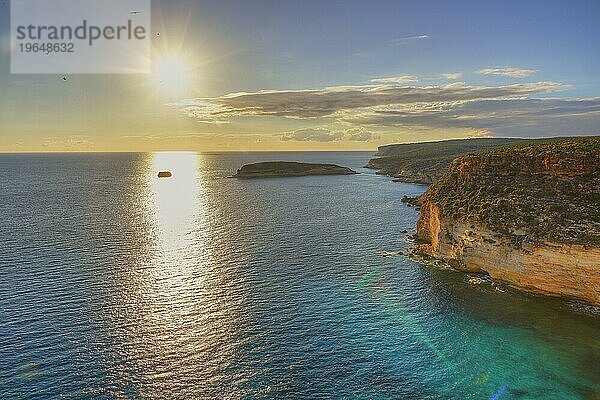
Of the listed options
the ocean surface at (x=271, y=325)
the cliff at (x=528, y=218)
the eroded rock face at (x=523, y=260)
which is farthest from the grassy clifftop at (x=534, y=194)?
the ocean surface at (x=271, y=325)

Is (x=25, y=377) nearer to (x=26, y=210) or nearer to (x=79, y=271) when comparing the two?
(x=79, y=271)

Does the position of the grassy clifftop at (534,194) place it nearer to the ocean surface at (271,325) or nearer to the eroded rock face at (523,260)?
the eroded rock face at (523,260)

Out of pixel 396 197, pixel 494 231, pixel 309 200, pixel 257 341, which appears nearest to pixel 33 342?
pixel 257 341

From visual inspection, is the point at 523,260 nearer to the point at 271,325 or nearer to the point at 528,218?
the point at 528,218

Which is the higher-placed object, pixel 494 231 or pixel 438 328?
pixel 494 231

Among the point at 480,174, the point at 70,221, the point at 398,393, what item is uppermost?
the point at 480,174

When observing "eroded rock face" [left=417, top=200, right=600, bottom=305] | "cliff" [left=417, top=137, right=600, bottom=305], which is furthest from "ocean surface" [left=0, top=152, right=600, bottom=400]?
"cliff" [left=417, top=137, right=600, bottom=305]

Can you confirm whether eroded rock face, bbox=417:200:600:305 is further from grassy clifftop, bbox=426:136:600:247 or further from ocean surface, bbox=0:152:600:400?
ocean surface, bbox=0:152:600:400

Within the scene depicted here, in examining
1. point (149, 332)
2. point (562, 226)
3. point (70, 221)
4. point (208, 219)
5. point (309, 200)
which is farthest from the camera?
point (309, 200)
